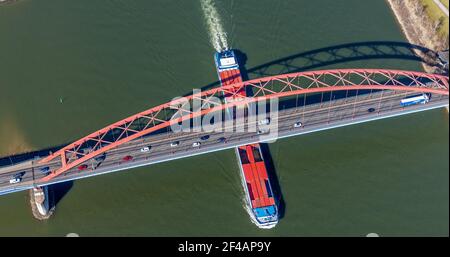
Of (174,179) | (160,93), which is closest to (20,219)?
(174,179)

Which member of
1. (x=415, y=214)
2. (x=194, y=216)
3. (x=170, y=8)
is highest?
(x=170, y=8)

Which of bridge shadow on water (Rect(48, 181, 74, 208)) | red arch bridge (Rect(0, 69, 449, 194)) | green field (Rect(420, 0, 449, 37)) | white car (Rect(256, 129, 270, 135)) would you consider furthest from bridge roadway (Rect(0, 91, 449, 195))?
green field (Rect(420, 0, 449, 37))

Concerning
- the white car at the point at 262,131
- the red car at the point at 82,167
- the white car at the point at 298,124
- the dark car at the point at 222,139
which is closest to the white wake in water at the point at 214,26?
the white car at the point at 262,131

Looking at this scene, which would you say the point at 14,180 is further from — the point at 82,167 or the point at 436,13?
→ the point at 436,13

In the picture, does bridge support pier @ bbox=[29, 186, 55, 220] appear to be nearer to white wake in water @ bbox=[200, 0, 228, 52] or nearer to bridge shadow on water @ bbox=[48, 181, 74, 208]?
bridge shadow on water @ bbox=[48, 181, 74, 208]

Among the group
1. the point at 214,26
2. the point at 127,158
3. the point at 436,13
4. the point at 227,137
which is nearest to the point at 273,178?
the point at 227,137

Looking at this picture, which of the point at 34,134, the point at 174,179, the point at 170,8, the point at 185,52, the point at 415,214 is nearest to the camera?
the point at 415,214

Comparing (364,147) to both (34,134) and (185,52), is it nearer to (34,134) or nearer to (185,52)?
(185,52)

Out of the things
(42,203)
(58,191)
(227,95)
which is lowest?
(42,203)

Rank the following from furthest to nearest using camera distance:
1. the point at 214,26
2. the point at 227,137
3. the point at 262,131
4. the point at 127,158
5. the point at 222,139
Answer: the point at 214,26 < the point at 262,131 < the point at 227,137 < the point at 222,139 < the point at 127,158
